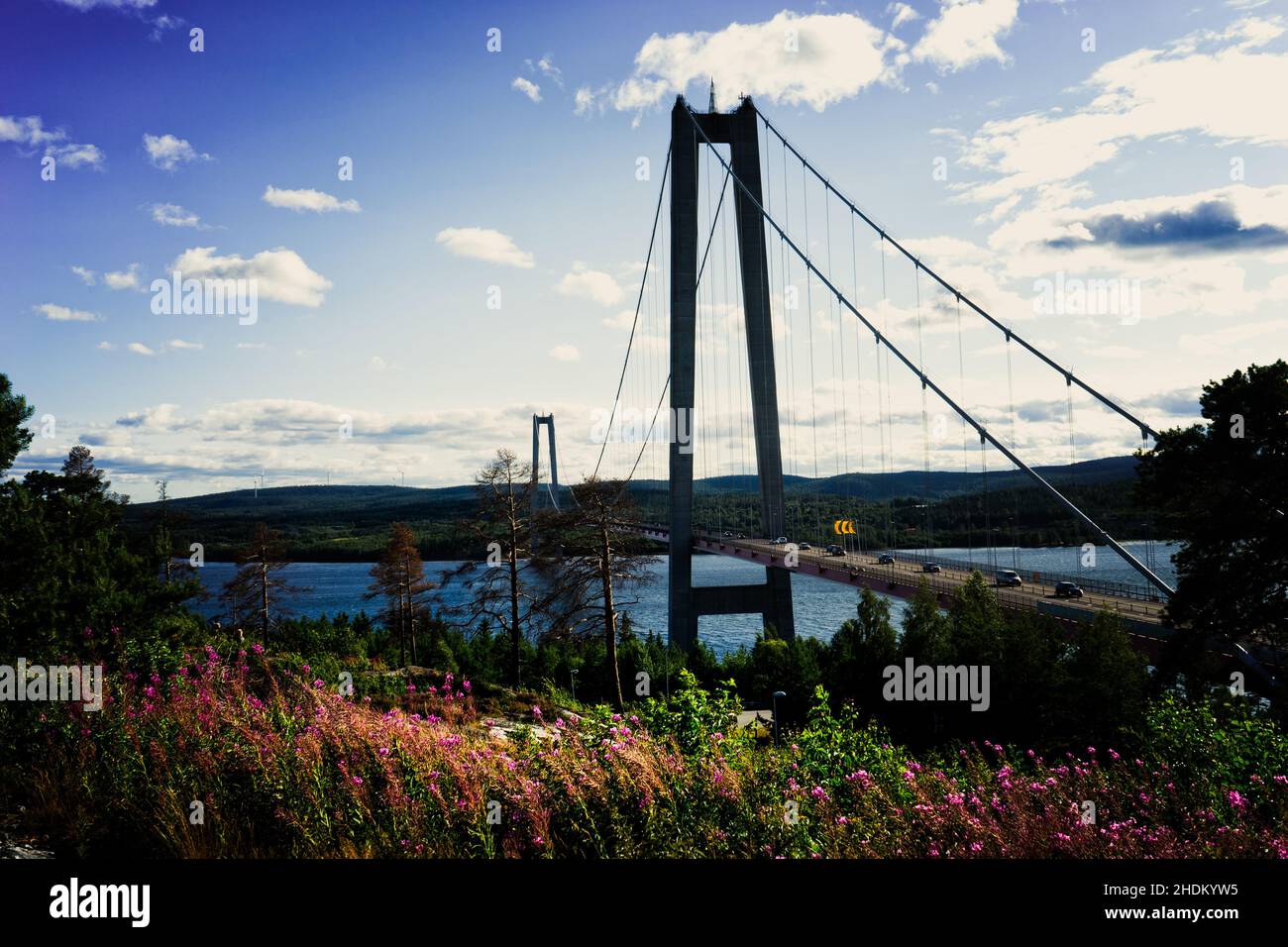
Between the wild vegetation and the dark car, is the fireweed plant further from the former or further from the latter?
the dark car

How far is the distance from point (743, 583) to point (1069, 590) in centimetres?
3100

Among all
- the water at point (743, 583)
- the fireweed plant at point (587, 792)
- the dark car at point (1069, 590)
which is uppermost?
the fireweed plant at point (587, 792)

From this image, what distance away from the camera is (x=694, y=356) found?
3566cm

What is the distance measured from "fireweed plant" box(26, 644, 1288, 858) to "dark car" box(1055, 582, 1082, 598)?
2104cm

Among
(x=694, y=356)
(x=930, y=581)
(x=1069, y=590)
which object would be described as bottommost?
(x=1069, y=590)

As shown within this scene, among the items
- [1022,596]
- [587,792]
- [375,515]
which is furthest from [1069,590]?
[375,515]

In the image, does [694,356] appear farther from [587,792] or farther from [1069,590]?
[587,792]

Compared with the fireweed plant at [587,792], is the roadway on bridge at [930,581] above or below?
below

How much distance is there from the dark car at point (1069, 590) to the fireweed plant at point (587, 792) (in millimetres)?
21041

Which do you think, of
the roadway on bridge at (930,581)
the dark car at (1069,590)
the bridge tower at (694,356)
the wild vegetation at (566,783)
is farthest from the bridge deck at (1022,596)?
the wild vegetation at (566,783)

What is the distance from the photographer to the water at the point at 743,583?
2226 inches

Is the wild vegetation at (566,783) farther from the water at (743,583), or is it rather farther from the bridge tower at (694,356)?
the water at (743,583)
